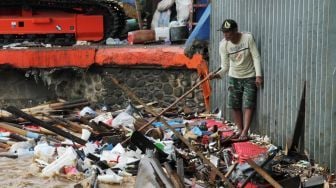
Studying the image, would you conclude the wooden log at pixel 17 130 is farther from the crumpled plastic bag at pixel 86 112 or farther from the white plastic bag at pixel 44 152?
the crumpled plastic bag at pixel 86 112

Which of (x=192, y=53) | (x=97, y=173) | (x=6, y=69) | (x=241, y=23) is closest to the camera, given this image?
(x=97, y=173)

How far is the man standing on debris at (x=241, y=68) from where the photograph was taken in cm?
866

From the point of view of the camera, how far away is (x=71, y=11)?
52.1 ft

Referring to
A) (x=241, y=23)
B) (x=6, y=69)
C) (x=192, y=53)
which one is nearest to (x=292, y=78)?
(x=241, y=23)

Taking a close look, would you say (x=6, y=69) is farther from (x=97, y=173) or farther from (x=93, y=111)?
(x=97, y=173)

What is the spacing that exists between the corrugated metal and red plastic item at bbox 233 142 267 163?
306 millimetres

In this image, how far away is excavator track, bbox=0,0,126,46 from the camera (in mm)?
15352

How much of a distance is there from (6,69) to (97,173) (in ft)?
21.2

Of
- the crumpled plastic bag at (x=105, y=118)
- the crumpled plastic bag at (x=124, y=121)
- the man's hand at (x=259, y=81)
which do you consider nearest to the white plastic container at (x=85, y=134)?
the crumpled plastic bag at (x=124, y=121)

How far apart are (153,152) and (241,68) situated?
107 inches

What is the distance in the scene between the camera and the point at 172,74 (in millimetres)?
12125

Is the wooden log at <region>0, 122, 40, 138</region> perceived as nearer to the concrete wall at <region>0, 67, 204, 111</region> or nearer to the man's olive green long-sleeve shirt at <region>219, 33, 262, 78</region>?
the concrete wall at <region>0, 67, 204, 111</region>

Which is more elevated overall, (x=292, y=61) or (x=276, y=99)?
(x=292, y=61)

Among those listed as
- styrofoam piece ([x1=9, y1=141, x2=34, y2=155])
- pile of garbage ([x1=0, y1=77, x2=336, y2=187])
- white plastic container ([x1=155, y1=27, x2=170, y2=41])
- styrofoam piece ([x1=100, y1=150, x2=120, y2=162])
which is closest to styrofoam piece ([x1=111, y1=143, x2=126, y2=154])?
pile of garbage ([x1=0, y1=77, x2=336, y2=187])
